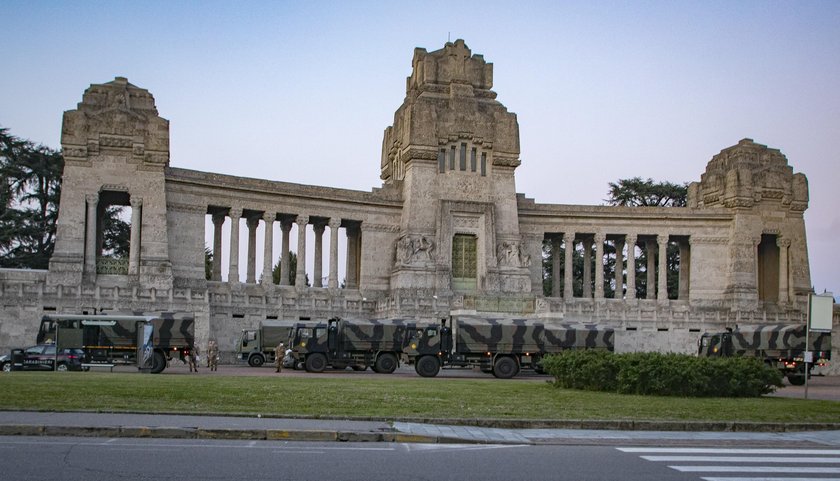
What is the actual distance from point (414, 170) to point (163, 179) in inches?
765

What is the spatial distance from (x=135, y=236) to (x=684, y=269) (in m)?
46.8

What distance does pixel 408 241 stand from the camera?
77125 mm

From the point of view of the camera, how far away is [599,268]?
83562 mm

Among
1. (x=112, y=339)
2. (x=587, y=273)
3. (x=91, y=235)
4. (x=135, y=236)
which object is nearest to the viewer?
(x=112, y=339)

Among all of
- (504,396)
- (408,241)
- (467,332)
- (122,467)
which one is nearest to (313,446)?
(122,467)

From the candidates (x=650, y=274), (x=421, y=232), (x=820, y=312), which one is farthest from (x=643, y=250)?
(x=820, y=312)

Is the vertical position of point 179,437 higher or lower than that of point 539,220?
lower

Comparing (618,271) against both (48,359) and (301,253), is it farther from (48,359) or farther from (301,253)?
(48,359)

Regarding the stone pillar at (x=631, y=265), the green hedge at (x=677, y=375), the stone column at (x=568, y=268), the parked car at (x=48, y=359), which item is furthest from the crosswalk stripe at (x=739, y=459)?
the stone pillar at (x=631, y=265)

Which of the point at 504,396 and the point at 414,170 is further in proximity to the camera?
the point at 414,170

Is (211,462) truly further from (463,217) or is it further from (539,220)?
(539,220)

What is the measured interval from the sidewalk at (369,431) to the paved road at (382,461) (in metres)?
0.57

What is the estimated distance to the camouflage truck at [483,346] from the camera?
2039 inches

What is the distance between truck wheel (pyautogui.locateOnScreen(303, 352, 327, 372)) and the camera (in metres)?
54.7
